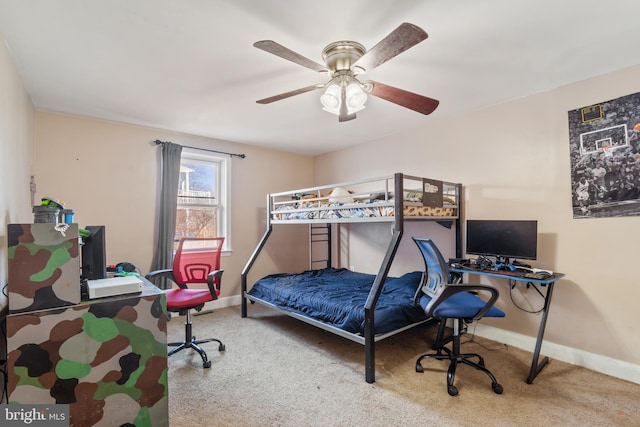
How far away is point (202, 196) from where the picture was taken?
4.11 meters

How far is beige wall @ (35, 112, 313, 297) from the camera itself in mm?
3084

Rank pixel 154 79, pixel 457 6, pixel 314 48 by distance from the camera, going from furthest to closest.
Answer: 1. pixel 154 79
2. pixel 314 48
3. pixel 457 6

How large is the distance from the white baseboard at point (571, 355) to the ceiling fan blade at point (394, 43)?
2.78m

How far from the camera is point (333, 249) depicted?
15.8 ft

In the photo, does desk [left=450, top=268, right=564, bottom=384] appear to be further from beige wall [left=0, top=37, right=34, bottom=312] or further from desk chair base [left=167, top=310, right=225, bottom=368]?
beige wall [left=0, top=37, right=34, bottom=312]

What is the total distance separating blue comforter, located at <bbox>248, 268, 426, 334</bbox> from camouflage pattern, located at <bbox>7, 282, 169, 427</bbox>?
4.78 ft

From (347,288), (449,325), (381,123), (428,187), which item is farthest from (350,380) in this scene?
(381,123)

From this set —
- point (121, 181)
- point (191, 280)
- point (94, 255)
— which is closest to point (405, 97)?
point (94, 255)

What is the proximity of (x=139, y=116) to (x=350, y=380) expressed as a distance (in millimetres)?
3307

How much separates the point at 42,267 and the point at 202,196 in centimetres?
282

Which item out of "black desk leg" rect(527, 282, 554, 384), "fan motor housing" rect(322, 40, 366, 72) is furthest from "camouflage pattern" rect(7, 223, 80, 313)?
"black desk leg" rect(527, 282, 554, 384)

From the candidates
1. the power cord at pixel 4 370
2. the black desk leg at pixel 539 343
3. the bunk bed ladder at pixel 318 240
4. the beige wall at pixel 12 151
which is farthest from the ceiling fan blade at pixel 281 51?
the bunk bed ladder at pixel 318 240

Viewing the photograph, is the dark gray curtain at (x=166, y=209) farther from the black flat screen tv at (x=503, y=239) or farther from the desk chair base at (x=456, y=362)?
the black flat screen tv at (x=503, y=239)

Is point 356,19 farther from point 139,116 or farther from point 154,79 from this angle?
point 139,116
